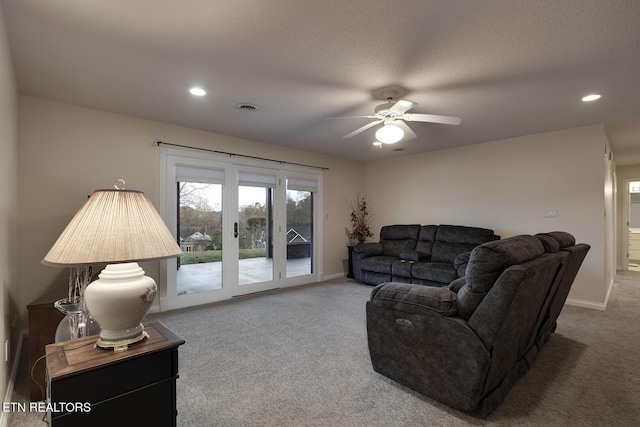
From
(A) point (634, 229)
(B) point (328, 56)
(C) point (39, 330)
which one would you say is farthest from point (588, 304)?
(A) point (634, 229)

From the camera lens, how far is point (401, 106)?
2678 mm

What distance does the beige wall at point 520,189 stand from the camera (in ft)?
13.5

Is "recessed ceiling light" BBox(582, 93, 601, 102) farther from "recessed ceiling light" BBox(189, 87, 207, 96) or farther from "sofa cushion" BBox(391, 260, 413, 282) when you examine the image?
"recessed ceiling light" BBox(189, 87, 207, 96)

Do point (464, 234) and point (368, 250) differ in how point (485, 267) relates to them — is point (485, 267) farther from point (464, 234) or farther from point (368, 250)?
point (368, 250)

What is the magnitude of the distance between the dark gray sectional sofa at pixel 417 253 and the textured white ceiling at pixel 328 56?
80.3 inches

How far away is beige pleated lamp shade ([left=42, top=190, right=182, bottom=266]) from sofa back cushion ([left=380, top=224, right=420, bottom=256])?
4.88 m

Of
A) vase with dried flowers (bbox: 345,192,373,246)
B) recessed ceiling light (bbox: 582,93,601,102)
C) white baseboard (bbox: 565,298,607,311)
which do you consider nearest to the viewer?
recessed ceiling light (bbox: 582,93,601,102)

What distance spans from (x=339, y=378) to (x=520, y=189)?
409 cm

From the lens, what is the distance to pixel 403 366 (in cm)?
213

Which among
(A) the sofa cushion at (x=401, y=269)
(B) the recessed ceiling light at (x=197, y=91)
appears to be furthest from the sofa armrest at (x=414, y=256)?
(B) the recessed ceiling light at (x=197, y=91)

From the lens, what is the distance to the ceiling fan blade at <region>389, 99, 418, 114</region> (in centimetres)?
261

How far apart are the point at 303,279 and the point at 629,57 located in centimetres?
484

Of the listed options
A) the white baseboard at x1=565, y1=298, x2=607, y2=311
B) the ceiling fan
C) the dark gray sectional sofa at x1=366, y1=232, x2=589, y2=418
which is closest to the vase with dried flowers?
the white baseboard at x1=565, y1=298, x2=607, y2=311

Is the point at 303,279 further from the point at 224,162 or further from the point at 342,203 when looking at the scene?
the point at 224,162
